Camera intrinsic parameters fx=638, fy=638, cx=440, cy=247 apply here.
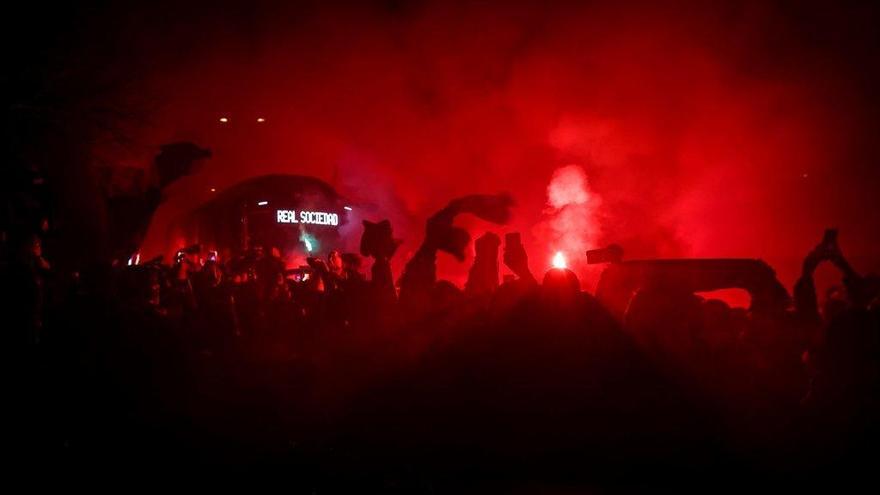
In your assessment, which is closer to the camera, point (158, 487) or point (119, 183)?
point (158, 487)

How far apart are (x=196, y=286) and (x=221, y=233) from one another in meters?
15.1

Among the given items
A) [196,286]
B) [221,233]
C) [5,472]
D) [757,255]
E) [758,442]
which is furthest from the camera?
[221,233]

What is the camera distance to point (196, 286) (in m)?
8.27

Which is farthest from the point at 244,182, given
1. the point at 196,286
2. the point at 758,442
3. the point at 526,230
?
the point at 758,442

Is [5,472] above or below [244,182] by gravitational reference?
below

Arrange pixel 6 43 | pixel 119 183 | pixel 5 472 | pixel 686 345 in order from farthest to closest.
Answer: pixel 119 183 → pixel 6 43 → pixel 686 345 → pixel 5 472

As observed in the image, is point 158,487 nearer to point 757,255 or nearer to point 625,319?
point 625,319

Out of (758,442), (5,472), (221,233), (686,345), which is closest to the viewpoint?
(5,472)

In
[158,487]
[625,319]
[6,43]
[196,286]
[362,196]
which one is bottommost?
[158,487]

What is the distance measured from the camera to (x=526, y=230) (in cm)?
1983

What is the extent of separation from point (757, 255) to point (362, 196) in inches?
528

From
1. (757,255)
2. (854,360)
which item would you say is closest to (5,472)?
(854,360)

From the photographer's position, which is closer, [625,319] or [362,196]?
[625,319]

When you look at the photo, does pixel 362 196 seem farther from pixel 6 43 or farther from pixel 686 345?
pixel 686 345
